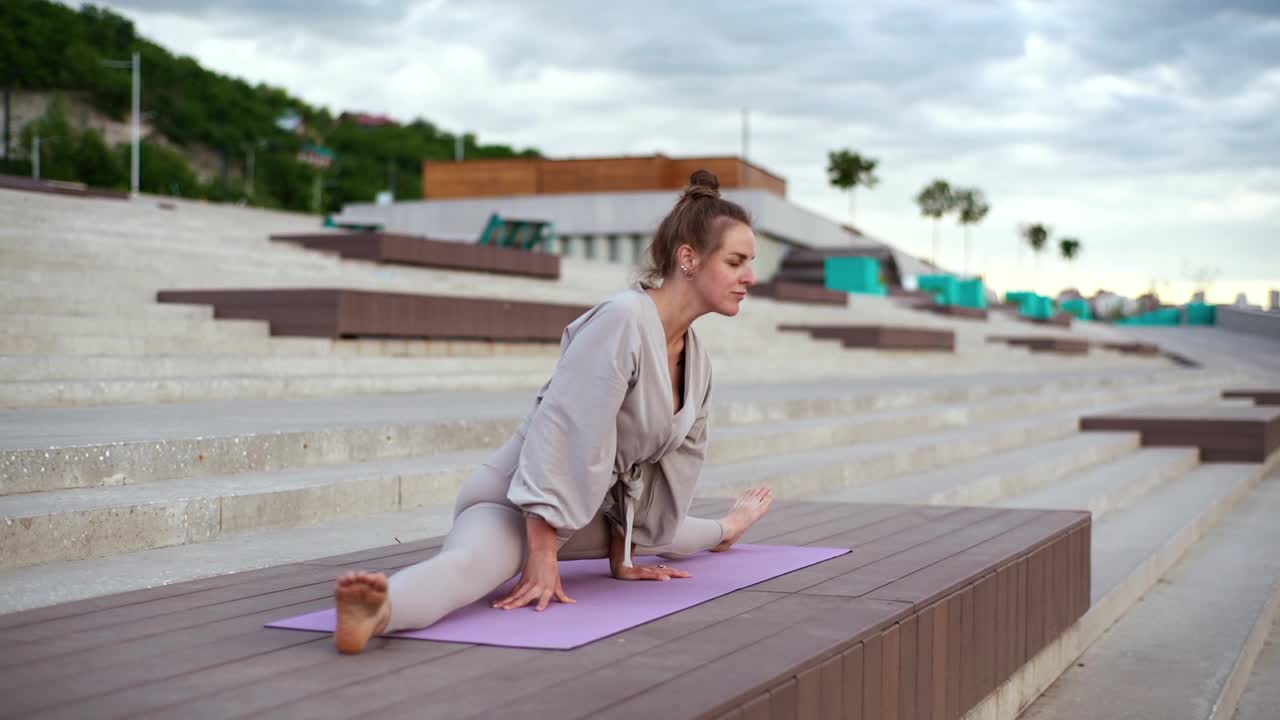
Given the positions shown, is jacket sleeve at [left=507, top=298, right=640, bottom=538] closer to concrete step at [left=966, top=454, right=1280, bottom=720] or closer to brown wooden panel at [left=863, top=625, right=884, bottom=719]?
brown wooden panel at [left=863, top=625, right=884, bottom=719]

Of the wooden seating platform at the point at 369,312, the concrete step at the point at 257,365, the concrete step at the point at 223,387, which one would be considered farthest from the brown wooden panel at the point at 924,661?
the wooden seating platform at the point at 369,312

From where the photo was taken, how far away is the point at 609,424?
2629 millimetres

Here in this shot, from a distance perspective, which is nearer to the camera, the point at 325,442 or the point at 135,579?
the point at 135,579

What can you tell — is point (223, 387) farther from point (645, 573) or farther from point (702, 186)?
point (702, 186)

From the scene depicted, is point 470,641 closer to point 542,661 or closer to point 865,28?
point 542,661

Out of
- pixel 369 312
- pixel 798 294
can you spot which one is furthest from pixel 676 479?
pixel 798 294

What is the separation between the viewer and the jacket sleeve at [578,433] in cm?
258

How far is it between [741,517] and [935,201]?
84397mm

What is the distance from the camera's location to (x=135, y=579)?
9.52 feet

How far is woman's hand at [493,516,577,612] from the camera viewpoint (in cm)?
259

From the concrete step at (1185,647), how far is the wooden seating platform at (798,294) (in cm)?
1589

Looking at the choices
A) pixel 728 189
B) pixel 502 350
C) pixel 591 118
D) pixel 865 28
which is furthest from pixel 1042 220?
pixel 502 350

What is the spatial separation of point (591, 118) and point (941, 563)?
6714 cm

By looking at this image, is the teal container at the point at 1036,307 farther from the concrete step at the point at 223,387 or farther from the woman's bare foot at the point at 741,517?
the woman's bare foot at the point at 741,517
